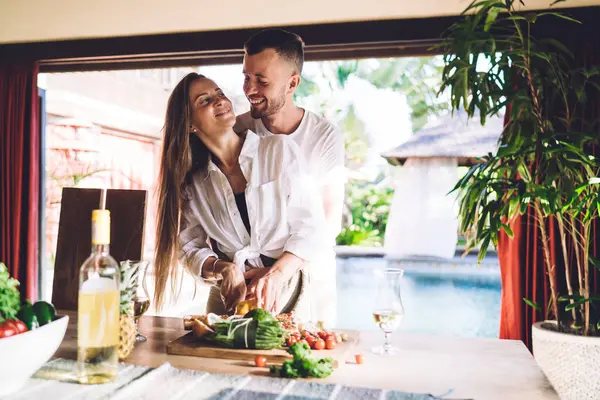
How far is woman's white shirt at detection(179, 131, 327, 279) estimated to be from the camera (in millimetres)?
2164

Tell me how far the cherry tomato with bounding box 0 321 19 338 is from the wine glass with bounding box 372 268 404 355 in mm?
768

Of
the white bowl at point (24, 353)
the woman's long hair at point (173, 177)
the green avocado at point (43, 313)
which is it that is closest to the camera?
the white bowl at point (24, 353)

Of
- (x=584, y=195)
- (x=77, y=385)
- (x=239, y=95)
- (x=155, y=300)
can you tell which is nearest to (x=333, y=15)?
(x=584, y=195)

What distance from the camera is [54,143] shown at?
19.1ft

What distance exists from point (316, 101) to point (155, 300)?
8602 mm

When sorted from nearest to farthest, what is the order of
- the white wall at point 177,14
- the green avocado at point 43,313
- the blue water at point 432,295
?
the green avocado at point 43,313
the white wall at point 177,14
the blue water at point 432,295

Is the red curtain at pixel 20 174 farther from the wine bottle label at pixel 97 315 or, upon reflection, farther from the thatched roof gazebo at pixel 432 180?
the thatched roof gazebo at pixel 432 180

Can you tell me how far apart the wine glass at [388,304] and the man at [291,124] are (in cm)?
128

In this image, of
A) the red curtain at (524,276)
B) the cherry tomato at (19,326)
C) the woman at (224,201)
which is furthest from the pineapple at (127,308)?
the red curtain at (524,276)

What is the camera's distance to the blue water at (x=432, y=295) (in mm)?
8828

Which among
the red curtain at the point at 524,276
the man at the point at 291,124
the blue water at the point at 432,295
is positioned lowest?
the blue water at the point at 432,295

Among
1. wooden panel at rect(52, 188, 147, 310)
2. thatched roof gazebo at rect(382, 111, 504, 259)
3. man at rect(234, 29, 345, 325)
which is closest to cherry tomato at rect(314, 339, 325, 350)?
wooden panel at rect(52, 188, 147, 310)

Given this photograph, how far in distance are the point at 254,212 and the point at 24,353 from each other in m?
1.18

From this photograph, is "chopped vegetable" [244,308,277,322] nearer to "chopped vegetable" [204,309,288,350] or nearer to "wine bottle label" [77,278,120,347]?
"chopped vegetable" [204,309,288,350]
